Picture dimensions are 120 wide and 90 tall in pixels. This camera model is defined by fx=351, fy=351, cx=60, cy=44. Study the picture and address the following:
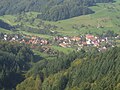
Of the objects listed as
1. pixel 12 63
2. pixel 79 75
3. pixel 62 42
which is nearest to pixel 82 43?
pixel 62 42

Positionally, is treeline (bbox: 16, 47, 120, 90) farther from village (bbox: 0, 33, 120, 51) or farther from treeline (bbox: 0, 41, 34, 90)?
village (bbox: 0, 33, 120, 51)

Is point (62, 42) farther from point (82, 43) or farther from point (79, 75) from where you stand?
point (79, 75)

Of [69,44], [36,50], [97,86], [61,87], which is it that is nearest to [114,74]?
[97,86]

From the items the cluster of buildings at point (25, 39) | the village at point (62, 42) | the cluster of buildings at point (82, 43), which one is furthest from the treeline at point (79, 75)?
the cluster of buildings at point (25, 39)

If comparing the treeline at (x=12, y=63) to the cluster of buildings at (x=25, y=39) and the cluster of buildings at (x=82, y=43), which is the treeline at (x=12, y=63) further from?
the cluster of buildings at (x=82, y=43)

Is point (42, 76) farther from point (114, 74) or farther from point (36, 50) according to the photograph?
point (36, 50)

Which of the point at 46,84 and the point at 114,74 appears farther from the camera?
the point at 46,84

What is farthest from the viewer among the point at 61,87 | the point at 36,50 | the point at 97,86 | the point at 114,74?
the point at 36,50
